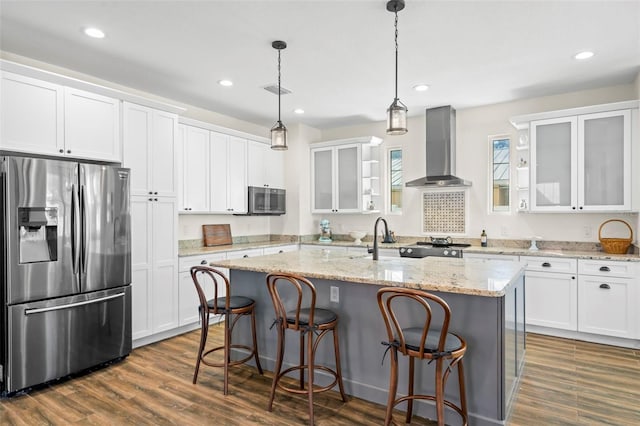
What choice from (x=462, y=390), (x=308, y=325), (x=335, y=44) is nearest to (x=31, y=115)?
(x=335, y=44)

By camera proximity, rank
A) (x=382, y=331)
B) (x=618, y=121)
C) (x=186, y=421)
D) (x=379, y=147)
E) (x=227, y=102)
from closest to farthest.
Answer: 1. (x=186, y=421)
2. (x=382, y=331)
3. (x=618, y=121)
4. (x=227, y=102)
5. (x=379, y=147)

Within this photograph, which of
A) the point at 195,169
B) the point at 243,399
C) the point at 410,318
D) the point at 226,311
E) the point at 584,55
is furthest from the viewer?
the point at 195,169

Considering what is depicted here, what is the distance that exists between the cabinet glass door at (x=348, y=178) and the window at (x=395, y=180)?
56 centimetres

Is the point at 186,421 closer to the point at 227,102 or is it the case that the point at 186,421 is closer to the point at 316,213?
the point at 227,102

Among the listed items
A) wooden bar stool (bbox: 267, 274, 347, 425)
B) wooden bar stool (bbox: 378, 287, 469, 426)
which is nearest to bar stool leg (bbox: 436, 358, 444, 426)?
wooden bar stool (bbox: 378, 287, 469, 426)

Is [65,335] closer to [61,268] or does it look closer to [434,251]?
[61,268]

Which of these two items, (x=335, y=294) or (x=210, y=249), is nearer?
(x=335, y=294)

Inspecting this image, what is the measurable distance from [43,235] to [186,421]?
185 centimetres

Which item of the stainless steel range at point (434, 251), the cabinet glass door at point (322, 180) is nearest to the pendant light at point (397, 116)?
the stainless steel range at point (434, 251)

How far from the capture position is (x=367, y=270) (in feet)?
8.99

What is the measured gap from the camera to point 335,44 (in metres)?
3.29

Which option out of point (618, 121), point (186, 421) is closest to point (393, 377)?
point (186, 421)

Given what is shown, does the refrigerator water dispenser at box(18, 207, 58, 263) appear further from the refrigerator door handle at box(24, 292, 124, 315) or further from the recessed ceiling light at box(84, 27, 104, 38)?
the recessed ceiling light at box(84, 27, 104, 38)

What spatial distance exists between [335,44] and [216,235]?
126 inches
